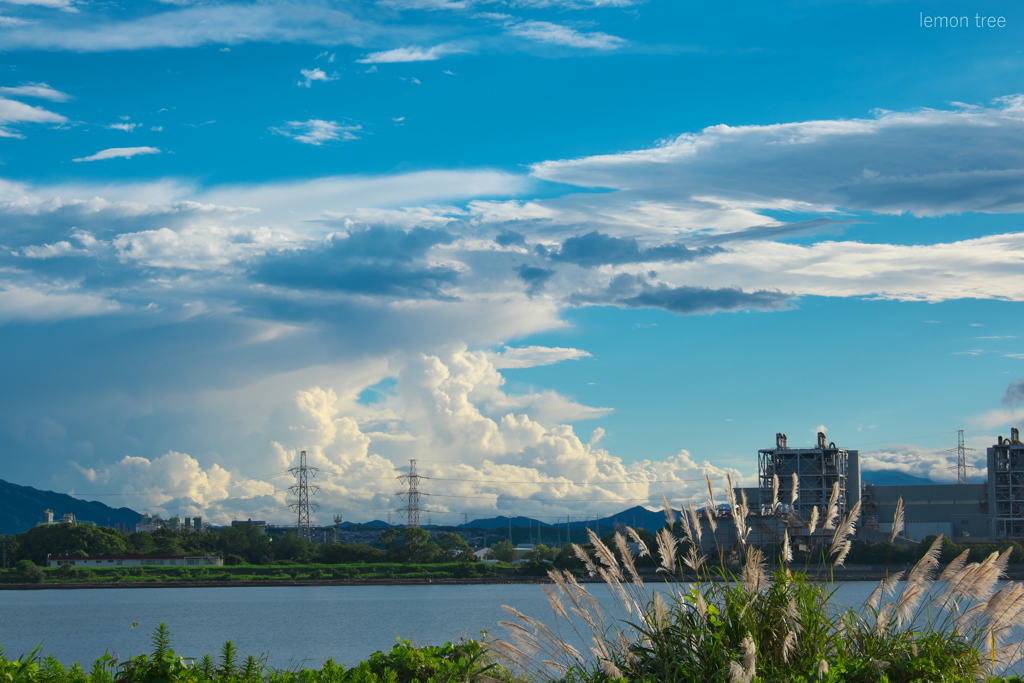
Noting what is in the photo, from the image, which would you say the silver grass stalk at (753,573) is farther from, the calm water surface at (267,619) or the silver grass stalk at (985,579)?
the calm water surface at (267,619)

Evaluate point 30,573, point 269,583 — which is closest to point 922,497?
point 269,583

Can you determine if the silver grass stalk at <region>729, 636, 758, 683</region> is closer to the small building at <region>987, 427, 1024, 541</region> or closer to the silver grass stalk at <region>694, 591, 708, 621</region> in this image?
the silver grass stalk at <region>694, 591, 708, 621</region>

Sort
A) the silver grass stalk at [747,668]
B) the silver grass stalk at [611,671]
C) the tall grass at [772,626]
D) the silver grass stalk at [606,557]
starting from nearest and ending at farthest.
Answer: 1. the silver grass stalk at [747,668]
2. the silver grass stalk at [611,671]
3. the tall grass at [772,626]
4. the silver grass stalk at [606,557]

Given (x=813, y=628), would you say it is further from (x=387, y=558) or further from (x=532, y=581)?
(x=387, y=558)

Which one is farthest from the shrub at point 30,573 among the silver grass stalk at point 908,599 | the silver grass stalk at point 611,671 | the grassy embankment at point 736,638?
the silver grass stalk at point 908,599

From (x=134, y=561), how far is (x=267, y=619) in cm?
8647

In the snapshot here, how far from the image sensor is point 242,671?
429 inches

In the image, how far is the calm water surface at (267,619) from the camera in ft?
173

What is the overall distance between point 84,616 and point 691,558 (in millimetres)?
89094

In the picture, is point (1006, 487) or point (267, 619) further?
point (1006, 487)

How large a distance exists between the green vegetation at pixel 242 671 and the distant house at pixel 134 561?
153 meters

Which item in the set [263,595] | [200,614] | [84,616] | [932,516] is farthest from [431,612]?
[932,516]

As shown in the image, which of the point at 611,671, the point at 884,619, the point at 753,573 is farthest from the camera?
the point at 884,619

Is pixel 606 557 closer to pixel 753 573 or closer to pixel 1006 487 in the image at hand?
pixel 753 573
